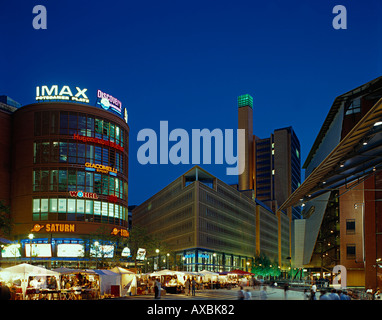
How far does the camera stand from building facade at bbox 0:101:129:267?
8538cm

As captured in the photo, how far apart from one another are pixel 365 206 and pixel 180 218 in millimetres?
68898

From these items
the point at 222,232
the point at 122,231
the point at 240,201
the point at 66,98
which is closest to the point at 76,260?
the point at 122,231

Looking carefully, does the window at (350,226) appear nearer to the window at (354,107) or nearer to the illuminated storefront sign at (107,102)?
the window at (354,107)

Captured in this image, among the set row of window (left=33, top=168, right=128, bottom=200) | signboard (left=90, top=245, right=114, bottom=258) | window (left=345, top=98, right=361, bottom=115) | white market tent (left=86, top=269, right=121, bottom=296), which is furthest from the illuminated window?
window (left=345, top=98, right=361, bottom=115)

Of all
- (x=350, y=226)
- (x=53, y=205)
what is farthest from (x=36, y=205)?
(x=350, y=226)

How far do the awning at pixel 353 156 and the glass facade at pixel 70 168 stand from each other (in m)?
63.6

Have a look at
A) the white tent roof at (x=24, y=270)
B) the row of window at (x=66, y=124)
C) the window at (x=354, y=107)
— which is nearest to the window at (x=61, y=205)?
the row of window at (x=66, y=124)

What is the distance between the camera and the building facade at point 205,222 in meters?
107

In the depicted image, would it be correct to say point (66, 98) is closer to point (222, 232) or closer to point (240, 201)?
point (222, 232)

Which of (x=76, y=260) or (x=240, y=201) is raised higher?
(x=240, y=201)

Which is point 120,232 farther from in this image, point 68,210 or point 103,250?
point 103,250

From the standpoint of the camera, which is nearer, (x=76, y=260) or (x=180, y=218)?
(x=76, y=260)
